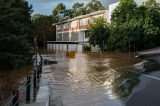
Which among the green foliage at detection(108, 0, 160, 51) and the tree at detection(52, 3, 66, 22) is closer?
the green foliage at detection(108, 0, 160, 51)

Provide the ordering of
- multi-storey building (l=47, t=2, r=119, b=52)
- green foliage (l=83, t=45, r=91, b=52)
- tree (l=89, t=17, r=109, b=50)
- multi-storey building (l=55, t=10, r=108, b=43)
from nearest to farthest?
tree (l=89, t=17, r=109, b=50) < green foliage (l=83, t=45, r=91, b=52) < multi-storey building (l=47, t=2, r=119, b=52) < multi-storey building (l=55, t=10, r=108, b=43)

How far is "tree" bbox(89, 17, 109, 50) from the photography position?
64.5 metres

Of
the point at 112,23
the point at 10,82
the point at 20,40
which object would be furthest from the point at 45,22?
the point at 10,82

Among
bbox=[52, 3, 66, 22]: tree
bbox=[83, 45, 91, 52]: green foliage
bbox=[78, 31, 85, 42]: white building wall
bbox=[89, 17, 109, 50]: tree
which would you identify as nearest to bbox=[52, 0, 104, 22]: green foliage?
bbox=[52, 3, 66, 22]: tree

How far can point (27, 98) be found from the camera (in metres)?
13.6

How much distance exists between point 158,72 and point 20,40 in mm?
18643

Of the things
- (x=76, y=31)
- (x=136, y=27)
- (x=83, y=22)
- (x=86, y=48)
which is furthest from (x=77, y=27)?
(x=136, y=27)

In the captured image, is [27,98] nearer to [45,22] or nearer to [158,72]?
[158,72]

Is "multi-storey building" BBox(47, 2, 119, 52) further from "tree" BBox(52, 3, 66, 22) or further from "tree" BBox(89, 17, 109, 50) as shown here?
"tree" BBox(52, 3, 66, 22)

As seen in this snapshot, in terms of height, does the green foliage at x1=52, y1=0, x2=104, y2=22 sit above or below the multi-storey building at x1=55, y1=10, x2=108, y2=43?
above

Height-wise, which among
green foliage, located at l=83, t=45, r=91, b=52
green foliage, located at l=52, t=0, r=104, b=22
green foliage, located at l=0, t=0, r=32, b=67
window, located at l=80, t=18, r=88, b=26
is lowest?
green foliage, located at l=83, t=45, r=91, b=52

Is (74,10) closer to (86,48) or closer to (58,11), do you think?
(58,11)

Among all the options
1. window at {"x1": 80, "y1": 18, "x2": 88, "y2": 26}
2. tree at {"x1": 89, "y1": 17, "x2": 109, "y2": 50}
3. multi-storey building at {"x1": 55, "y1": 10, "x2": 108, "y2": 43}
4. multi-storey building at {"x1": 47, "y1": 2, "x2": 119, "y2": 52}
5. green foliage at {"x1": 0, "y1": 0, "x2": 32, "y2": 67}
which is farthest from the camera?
window at {"x1": 80, "y1": 18, "x2": 88, "y2": 26}

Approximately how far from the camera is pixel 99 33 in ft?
212
